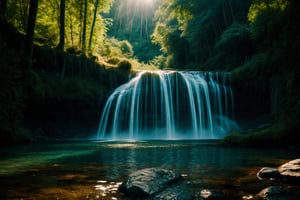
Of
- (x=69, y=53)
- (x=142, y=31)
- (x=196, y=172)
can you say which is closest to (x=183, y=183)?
(x=196, y=172)

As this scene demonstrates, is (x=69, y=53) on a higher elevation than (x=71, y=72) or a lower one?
higher

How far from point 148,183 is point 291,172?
8.76ft

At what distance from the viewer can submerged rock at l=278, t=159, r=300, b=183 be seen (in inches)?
224

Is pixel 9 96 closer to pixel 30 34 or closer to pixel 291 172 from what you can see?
pixel 30 34

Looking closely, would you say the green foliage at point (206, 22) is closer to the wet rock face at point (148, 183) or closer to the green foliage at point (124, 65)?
the green foliage at point (124, 65)

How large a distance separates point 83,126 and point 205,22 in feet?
63.2

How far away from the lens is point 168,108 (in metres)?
22.8

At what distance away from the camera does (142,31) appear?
229ft

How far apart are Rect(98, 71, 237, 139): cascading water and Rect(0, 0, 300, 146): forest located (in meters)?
0.92

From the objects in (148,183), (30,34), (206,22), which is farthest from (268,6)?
(206,22)

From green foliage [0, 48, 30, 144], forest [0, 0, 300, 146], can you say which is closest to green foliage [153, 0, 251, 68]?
forest [0, 0, 300, 146]

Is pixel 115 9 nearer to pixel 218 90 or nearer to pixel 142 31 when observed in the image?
pixel 142 31

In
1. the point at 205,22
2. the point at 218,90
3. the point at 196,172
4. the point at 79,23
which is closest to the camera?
the point at 196,172

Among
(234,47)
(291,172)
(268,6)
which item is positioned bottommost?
(291,172)
